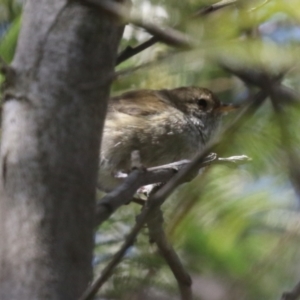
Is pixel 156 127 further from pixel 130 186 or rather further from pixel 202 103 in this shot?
pixel 130 186

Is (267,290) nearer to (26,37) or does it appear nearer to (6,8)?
(26,37)

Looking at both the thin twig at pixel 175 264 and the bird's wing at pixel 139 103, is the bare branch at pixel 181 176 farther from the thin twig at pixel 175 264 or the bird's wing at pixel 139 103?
the bird's wing at pixel 139 103

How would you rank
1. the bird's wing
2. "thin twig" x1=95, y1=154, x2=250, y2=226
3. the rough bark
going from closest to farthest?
the rough bark
"thin twig" x1=95, y1=154, x2=250, y2=226
the bird's wing

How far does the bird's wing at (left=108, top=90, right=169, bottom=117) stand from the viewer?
3.76m

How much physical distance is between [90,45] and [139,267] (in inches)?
23.9

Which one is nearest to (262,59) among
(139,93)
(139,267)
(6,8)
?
(139,267)

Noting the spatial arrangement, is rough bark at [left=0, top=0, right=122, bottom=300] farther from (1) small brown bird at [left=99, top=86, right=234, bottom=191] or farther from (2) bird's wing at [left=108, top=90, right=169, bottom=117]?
(2) bird's wing at [left=108, top=90, right=169, bottom=117]

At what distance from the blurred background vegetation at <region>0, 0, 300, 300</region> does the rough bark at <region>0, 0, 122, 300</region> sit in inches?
6.8

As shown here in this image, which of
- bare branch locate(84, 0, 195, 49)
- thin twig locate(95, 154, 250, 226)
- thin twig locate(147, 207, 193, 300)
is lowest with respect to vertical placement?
thin twig locate(147, 207, 193, 300)

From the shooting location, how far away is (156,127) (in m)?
3.64

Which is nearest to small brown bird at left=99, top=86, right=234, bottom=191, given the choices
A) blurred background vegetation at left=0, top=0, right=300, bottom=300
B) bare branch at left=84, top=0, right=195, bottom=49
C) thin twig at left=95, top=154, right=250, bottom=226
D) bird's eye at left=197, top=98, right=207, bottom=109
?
bird's eye at left=197, top=98, right=207, bottom=109

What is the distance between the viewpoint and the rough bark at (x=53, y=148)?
1642mm

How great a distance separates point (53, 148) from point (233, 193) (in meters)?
0.50

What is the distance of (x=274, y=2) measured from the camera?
3.35 feet
